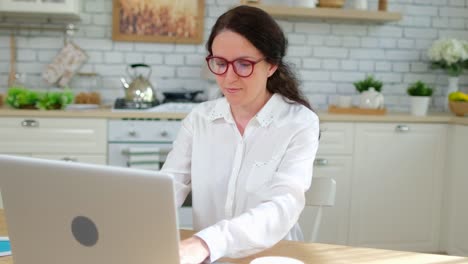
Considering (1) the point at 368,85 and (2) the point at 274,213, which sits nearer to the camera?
(2) the point at 274,213

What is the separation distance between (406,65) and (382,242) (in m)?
1.34

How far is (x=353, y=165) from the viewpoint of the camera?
3.57m

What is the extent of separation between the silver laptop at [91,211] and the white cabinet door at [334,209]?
8.78ft

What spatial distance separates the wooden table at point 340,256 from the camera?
127cm

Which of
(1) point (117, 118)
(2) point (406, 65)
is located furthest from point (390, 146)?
(1) point (117, 118)

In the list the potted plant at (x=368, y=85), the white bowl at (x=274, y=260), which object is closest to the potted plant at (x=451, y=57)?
the potted plant at (x=368, y=85)

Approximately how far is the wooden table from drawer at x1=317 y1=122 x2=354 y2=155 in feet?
7.06

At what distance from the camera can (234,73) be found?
1.57 metres

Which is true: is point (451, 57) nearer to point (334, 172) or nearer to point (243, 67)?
point (334, 172)

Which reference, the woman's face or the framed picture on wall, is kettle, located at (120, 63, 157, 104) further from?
the woman's face

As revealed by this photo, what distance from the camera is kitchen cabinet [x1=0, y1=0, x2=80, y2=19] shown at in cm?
342

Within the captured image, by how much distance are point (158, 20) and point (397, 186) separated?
1.89 meters

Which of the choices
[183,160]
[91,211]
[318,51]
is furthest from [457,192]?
[91,211]

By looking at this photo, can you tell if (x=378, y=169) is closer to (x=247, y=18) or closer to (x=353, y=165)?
(x=353, y=165)
